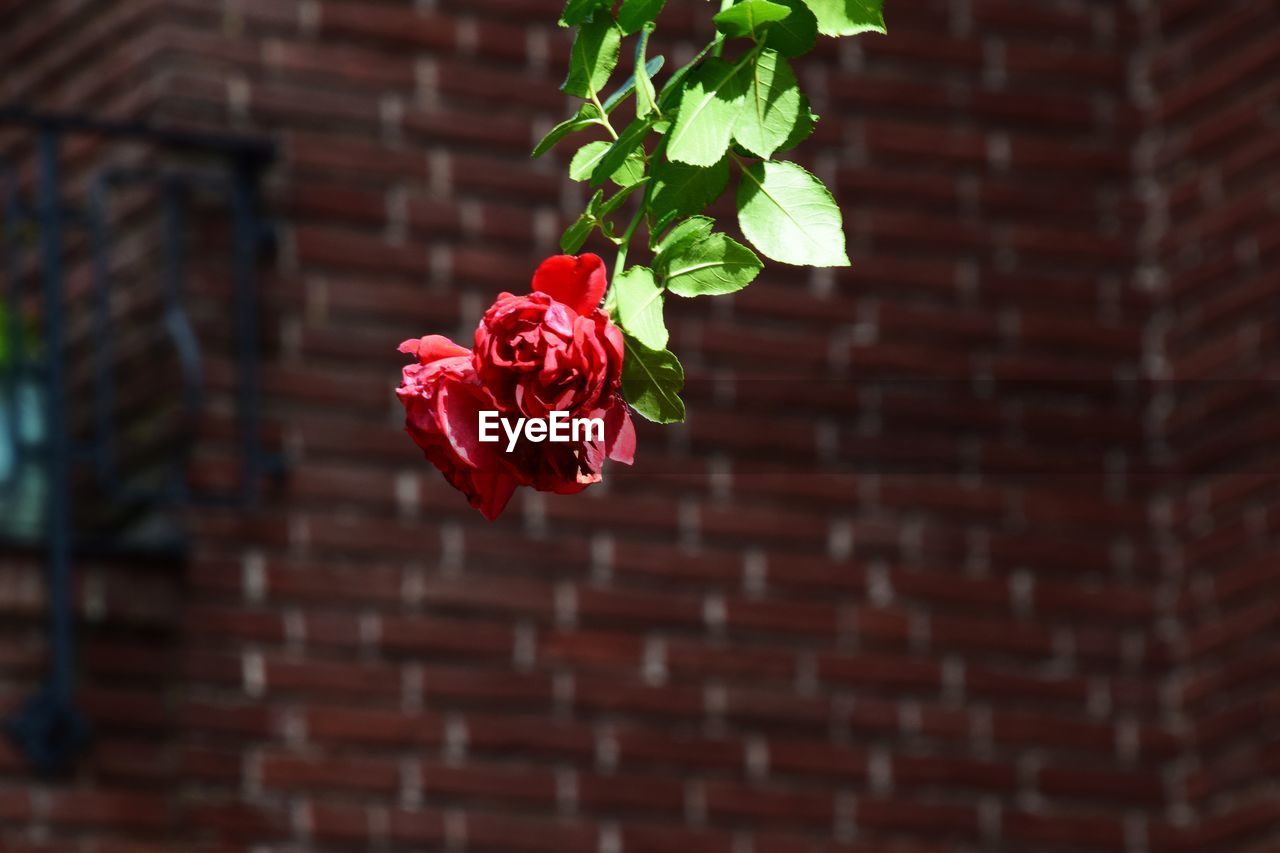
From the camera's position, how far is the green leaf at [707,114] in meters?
1.26

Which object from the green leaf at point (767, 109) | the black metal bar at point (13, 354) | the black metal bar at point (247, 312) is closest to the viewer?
the green leaf at point (767, 109)

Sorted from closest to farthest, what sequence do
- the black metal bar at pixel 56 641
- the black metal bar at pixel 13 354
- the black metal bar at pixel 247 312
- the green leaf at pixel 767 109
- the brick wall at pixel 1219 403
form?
the green leaf at pixel 767 109
the black metal bar at pixel 56 641
the black metal bar at pixel 13 354
the black metal bar at pixel 247 312
the brick wall at pixel 1219 403

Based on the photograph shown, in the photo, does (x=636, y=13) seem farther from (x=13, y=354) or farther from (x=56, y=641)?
(x=13, y=354)

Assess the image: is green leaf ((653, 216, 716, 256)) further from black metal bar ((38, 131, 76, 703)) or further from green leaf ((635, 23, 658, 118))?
black metal bar ((38, 131, 76, 703))

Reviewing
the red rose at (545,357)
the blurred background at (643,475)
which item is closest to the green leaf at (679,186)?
Result: the red rose at (545,357)

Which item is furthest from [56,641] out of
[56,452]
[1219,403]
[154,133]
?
[1219,403]

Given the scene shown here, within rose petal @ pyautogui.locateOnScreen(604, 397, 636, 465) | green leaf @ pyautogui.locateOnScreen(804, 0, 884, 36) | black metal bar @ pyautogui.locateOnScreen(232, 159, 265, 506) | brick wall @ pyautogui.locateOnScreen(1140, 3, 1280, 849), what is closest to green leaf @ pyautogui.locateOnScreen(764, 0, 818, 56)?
green leaf @ pyautogui.locateOnScreen(804, 0, 884, 36)

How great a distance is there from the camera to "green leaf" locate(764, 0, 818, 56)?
4.27 feet

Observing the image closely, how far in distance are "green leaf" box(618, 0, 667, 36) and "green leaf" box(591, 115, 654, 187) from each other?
5 cm

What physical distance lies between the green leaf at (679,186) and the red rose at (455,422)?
0.15 m

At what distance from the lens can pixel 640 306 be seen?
4.08ft

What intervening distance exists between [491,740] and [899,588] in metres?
0.89

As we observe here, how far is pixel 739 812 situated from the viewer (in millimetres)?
4480

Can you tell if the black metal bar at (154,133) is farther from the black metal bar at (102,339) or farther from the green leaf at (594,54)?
the green leaf at (594,54)
